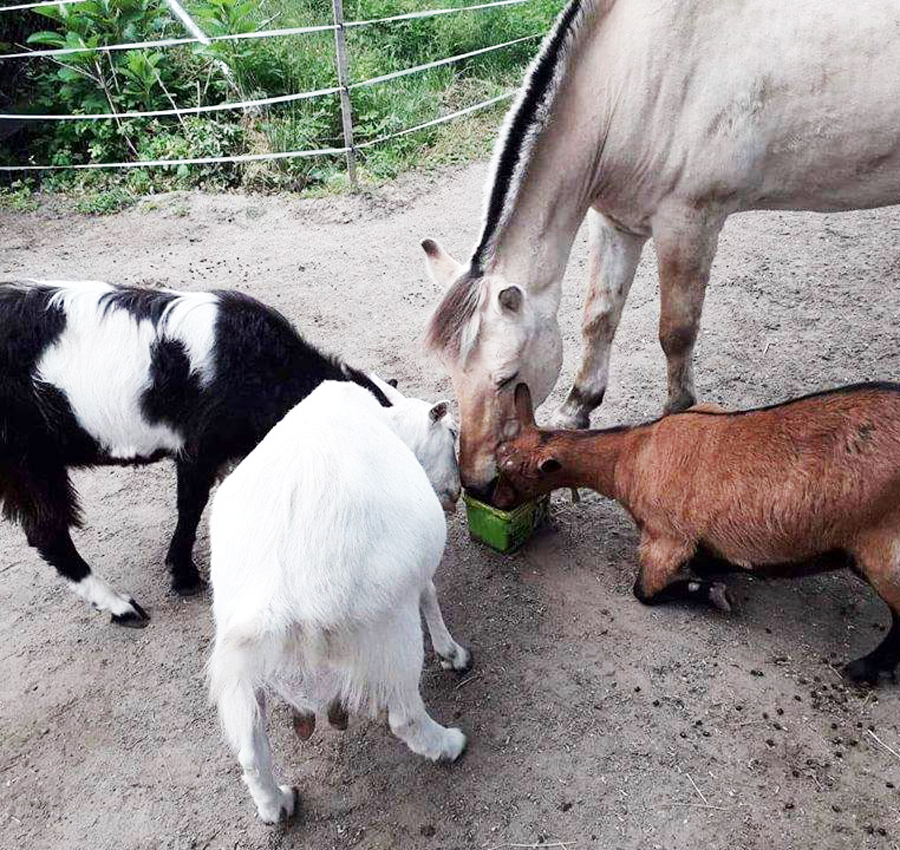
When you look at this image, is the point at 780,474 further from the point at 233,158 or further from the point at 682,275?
the point at 233,158

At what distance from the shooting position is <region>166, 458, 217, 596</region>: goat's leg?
2953 millimetres

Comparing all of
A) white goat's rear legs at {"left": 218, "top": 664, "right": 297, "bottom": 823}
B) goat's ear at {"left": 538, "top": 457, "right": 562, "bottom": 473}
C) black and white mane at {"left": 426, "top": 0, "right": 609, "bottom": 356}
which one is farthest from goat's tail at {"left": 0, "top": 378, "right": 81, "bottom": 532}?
goat's ear at {"left": 538, "top": 457, "right": 562, "bottom": 473}

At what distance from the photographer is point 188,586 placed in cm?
326

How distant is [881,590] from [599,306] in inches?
72.1

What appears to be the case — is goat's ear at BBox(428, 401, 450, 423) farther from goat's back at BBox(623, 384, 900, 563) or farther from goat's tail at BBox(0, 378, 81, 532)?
goat's tail at BBox(0, 378, 81, 532)

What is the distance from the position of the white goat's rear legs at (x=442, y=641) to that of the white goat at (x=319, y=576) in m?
0.44

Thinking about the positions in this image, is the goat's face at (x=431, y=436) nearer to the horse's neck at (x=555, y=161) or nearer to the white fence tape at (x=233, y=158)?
the horse's neck at (x=555, y=161)

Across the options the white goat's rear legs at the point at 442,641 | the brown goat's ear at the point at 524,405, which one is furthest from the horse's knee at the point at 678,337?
the white goat's rear legs at the point at 442,641

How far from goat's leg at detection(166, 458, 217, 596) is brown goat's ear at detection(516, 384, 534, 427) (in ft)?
3.85

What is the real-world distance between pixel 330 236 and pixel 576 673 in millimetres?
4189

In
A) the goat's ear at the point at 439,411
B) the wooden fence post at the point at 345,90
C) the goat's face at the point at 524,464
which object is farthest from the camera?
the wooden fence post at the point at 345,90

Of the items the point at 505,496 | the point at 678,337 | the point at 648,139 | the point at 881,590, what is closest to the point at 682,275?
the point at 678,337

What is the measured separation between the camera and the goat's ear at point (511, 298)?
297 cm

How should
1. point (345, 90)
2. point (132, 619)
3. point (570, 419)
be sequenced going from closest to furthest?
point (132, 619) < point (570, 419) < point (345, 90)
